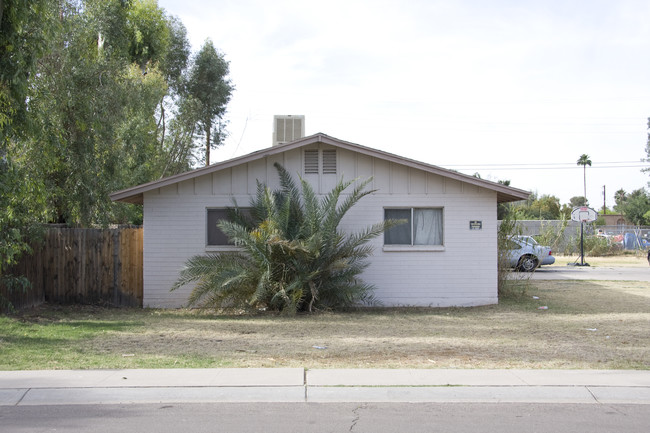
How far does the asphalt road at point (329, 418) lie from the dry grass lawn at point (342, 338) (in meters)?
1.75

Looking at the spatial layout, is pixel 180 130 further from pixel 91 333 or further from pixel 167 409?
pixel 167 409

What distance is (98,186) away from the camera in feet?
50.9

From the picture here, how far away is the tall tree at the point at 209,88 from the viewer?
36.8 meters

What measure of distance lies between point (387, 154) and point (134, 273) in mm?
7045

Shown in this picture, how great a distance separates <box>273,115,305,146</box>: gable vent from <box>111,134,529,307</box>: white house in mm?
2879

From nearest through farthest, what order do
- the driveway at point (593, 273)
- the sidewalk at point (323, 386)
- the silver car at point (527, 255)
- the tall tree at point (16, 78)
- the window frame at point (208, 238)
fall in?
1. the sidewalk at point (323, 386)
2. the tall tree at point (16, 78)
3. the window frame at point (208, 238)
4. the driveway at point (593, 273)
5. the silver car at point (527, 255)

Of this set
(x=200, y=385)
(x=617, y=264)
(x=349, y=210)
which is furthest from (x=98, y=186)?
(x=617, y=264)

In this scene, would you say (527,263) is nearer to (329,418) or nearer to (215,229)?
(215,229)

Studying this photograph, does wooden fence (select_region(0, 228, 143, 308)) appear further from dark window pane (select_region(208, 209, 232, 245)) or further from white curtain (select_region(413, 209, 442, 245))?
white curtain (select_region(413, 209, 442, 245))

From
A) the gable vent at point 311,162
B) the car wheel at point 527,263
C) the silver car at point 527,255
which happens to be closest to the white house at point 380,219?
the gable vent at point 311,162

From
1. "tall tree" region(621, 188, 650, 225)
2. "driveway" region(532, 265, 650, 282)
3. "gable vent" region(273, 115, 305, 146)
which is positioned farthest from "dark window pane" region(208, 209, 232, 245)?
"tall tree" region(621, 188, 650, 225)

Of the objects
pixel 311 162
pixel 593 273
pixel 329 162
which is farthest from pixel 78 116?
pixel 593 273

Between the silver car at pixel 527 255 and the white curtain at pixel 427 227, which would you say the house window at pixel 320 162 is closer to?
the white curtain at pixel 427 227

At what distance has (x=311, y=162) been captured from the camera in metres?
15.2
